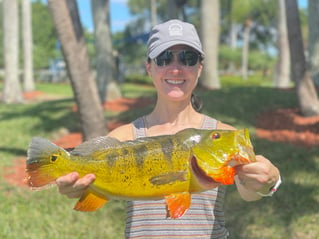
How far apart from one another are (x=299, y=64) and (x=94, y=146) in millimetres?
7992

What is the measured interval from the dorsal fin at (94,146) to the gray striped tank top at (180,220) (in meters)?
0.50

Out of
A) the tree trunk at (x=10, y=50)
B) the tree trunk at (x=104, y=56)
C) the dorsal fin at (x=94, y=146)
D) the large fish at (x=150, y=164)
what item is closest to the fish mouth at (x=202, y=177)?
the large fish at (x=150, y=164)

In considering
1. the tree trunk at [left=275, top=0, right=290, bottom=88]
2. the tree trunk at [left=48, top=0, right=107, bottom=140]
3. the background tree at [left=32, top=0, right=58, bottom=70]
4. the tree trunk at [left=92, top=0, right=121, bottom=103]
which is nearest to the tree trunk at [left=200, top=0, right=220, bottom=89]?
the tree trunk at [left=92, top=0, right=121, bottom=103]

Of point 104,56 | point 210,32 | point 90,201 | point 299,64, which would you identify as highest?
point 90,201

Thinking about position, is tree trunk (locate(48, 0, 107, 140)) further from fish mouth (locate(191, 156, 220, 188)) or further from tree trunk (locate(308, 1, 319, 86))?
fish mouth (locate(191, 156, 220, 188))

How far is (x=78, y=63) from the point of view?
8.16m

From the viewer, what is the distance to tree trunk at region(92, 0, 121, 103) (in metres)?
14.3

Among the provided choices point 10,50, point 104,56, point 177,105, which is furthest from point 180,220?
point 10,50

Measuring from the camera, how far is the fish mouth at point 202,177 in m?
1.71

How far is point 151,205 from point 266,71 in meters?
55.8

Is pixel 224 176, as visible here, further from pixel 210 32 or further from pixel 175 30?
pixel 210 32

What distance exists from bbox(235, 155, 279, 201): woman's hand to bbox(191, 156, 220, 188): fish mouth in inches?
5.2

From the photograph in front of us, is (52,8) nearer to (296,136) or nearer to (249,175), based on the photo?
(296,136)

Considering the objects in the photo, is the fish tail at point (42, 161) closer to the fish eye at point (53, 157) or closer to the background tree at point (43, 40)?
the fish eye at point (53, 157)
